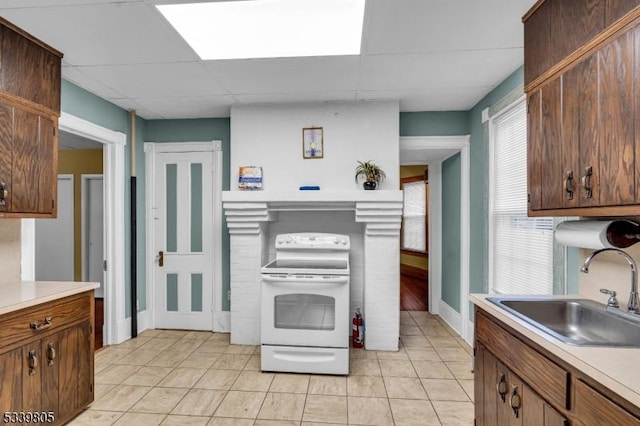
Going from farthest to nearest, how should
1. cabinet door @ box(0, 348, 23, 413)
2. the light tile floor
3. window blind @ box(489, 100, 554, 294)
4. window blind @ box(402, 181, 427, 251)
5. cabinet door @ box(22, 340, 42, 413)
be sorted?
window blind @ box(402, 181, 427, 251), window blind @ box(489, 100, 554, 294), the light tile floor, cabinet door @ box(22, 340, 42, 413), cabinet door @ box(0, 348, 23, 413)

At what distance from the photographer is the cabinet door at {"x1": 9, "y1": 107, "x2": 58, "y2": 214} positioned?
81.2 inches

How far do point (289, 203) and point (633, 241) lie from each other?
2513 millimetres

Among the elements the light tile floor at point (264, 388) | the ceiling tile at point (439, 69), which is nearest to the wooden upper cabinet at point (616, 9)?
the ceiling tile at point (439, 69)

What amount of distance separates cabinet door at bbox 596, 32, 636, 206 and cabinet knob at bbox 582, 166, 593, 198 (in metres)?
0.05

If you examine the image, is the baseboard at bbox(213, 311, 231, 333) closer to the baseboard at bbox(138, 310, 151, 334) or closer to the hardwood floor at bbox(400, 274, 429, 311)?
the baseboard at bbox(138, 310, 151, 334)

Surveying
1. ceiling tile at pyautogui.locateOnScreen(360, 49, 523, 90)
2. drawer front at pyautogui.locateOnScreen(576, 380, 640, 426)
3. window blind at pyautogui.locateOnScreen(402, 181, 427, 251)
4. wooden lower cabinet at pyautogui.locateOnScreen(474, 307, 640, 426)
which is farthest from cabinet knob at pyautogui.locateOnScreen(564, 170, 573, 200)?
window blind at pyautogui.locateOnScreen(402, 181, 427, 251)

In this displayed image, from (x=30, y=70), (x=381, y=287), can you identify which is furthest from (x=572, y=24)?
(x=30, y=70)

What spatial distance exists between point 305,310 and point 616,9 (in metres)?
2.54

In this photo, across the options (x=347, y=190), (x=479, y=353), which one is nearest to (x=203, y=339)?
(x=347, y=190)

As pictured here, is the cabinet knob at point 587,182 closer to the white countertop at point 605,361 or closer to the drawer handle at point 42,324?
the white countertop at point 605,361

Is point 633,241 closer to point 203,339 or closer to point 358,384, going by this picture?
point 358,384

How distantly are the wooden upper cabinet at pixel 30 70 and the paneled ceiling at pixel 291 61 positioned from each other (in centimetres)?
8

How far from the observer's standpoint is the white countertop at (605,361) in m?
0.95

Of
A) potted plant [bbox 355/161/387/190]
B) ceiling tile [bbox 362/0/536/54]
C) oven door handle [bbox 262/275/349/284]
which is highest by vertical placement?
ceiling tile [bbox 362/0/536/54]
